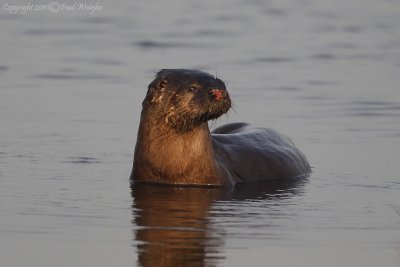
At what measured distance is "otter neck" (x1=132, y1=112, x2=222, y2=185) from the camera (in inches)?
535

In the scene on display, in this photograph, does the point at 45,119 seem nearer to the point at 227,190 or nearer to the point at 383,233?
the point at 227,190

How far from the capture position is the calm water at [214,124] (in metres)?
10.8

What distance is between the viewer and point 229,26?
86.2ft

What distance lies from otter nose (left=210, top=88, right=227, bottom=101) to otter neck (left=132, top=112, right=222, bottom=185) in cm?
44

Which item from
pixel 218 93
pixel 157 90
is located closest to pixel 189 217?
pixel 218 93

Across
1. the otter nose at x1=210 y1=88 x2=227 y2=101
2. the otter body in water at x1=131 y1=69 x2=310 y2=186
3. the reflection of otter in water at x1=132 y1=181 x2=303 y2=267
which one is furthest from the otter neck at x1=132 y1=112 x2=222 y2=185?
the otter nose at x1=210 y1=88 x2=227 y2=101

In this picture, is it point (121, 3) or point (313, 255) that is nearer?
point (313, 255)

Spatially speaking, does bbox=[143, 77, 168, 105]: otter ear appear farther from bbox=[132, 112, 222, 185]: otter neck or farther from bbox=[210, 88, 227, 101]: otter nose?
bbox=[210, 88, 227, 101]: otter nose

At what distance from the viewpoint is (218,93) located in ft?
43.4

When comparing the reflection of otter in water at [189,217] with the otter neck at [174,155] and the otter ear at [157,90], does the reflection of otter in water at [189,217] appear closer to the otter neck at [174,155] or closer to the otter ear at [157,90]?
the otter neck at [174,155]

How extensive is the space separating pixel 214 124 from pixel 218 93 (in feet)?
11.8

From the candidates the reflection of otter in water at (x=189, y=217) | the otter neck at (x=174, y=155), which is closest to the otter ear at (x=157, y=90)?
the otter neck at (x=174, y=155)

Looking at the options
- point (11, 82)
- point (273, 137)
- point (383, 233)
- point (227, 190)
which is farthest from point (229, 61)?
point (383, 233)

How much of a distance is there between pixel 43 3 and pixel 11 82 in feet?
29.3
